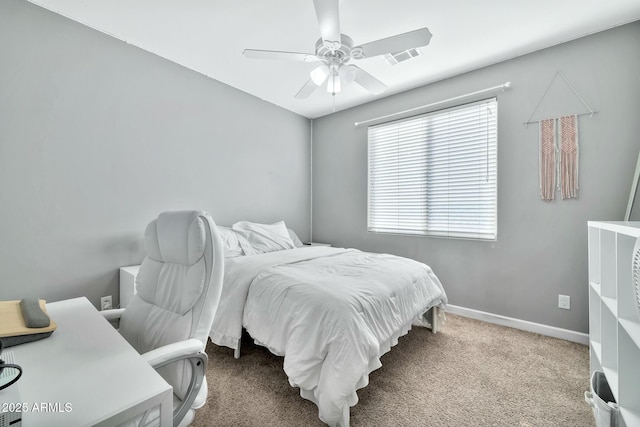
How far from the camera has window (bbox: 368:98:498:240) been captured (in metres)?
2.78

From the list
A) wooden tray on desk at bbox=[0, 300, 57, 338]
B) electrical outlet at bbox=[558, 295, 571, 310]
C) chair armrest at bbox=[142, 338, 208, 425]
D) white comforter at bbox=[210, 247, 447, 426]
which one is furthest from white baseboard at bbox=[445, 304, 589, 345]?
wooden tray on desk at bbox=[0, 300, 57, 338]

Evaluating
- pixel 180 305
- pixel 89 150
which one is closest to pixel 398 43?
pixel 180 305

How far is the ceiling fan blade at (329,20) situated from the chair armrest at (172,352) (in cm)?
177

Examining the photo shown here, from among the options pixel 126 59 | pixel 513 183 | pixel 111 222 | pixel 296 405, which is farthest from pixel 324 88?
pixel 296 405

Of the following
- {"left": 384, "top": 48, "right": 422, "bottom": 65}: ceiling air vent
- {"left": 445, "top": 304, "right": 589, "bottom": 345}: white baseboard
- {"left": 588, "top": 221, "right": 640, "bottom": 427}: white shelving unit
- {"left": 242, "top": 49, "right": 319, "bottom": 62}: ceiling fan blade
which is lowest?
{"left": 445, "top": 304, "right": 589, "bottom": 345}: white baseboard

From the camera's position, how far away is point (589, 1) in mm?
1902

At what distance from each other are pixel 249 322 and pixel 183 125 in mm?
2122

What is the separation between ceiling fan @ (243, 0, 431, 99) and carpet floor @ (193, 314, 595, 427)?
217 centimetres

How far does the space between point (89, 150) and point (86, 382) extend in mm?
2203

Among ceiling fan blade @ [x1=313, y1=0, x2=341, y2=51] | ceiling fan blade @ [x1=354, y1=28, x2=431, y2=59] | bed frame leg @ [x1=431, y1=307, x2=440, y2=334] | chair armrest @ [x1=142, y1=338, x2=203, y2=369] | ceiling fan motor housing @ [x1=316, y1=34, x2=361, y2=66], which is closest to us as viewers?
chair armrest @ [x1=142, y1=338, x2=203, y2=369]

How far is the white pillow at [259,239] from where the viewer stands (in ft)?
9.55

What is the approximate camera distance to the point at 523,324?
2.59 meters

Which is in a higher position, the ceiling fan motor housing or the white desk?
the ceiling fan motor housing

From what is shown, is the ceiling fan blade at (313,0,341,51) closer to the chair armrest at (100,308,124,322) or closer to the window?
the window
